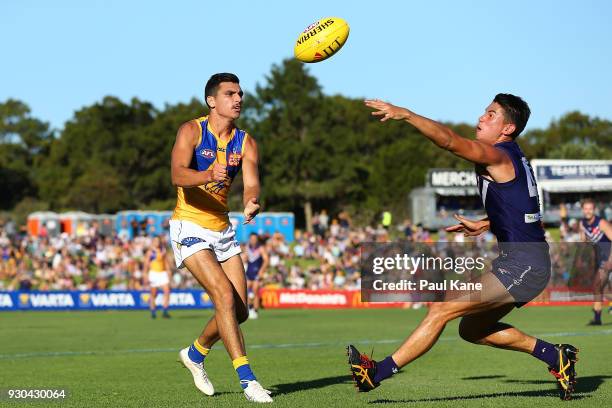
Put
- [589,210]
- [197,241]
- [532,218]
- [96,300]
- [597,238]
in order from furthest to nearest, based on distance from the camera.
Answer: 1. [96,300]
2. [597,238]
3. [589,210]
4. [197,241]
5. [532,218]

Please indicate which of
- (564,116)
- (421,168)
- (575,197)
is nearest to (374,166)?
(421,168)

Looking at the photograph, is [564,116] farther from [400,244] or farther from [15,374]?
[15,374]

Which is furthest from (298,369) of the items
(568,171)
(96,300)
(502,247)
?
(568,171)

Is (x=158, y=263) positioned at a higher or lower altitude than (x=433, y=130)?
lower

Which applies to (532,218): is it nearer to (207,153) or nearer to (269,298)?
(207,153)

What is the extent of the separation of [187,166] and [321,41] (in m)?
2.28

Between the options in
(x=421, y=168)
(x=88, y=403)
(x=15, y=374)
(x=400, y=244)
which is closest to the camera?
(x=88, y=403)

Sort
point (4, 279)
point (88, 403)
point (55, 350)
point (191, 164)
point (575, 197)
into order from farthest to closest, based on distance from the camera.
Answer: point (575, 197), point (4, 279), point (55, 350), point (191, 164), point (88, 403)

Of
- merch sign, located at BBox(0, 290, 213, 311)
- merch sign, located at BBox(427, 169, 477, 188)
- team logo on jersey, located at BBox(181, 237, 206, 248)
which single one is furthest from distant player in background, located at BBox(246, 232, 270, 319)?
merch sign, located at BBox(427, 169, 477, 188)

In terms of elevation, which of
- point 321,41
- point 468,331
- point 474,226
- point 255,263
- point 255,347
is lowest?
point 255,347

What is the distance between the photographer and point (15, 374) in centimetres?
1149

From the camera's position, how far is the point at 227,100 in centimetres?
936

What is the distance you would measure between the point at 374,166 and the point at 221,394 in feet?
295

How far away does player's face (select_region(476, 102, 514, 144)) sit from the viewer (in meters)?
8.23
